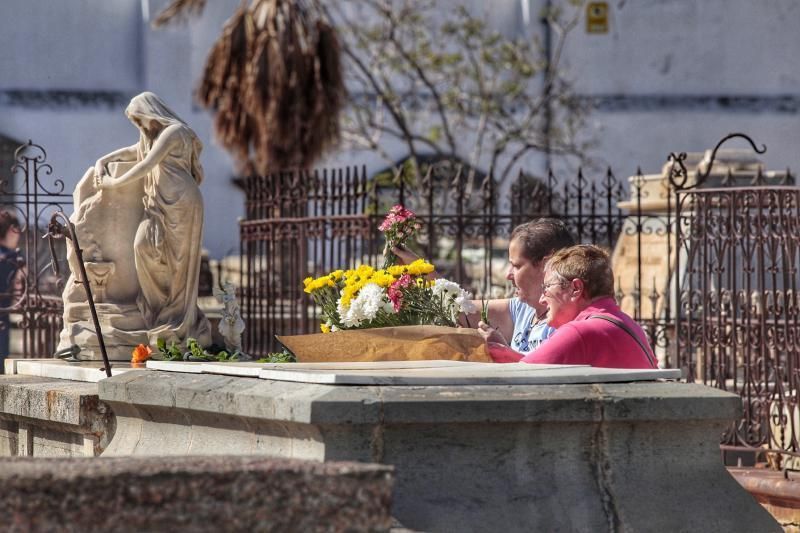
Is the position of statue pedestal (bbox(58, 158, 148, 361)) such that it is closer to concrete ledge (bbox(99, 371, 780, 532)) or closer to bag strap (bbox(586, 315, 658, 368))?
bag strap (bbox(586, 315, 658, 368))

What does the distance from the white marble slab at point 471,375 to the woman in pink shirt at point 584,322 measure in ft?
0.98

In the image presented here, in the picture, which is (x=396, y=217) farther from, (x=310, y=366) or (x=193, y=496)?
(x=193, y=496)

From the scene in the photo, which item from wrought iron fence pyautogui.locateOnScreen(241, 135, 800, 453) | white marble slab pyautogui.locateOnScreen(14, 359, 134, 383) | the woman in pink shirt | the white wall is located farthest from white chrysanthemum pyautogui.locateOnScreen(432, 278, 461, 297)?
the white wall

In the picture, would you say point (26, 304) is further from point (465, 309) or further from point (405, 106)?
point (405, 106)

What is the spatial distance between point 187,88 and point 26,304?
13.8 m

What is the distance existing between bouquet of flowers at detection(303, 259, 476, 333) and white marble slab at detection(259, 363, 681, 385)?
0.66m

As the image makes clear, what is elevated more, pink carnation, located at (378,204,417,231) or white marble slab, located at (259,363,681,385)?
pink carnation, located at (378,204,417,231)

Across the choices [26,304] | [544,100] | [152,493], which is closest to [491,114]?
[544,100]

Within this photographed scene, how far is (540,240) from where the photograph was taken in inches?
207

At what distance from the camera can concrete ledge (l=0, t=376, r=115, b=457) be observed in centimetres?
583

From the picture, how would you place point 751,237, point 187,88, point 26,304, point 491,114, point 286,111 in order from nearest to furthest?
point 751,237 < point 26,304 < point 286,111 < point 491,114 < point 187,88

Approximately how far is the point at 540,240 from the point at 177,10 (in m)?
21.1

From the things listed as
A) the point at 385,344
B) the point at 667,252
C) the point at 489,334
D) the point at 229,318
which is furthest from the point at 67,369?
the point at 667,252

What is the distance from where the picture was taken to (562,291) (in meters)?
4.70
